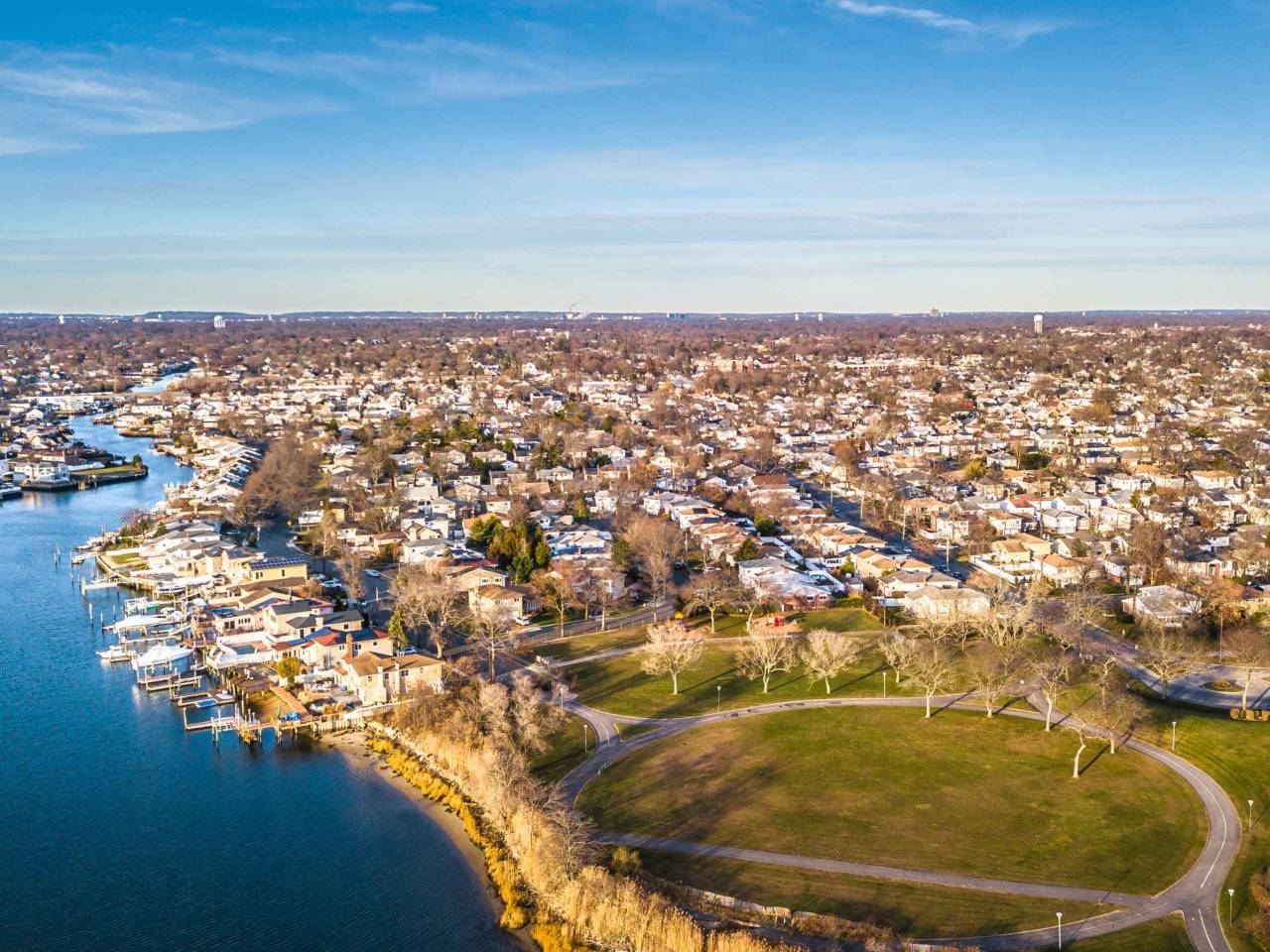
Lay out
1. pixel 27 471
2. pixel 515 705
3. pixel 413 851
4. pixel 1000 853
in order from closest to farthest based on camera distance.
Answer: pixel 1000 853
pixel 413 851
pixel 515 705
pixel 27 471

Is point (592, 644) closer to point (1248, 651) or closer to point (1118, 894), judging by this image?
point (1118, 894)

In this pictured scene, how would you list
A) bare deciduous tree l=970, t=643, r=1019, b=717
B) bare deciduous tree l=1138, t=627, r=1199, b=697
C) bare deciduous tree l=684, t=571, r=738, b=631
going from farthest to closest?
bare deciduous tree l=684, t=571, r=738, b=631 → bare deciduous tree l=1138, t=627, r=1199, b=697 → bare deciduous tree l=970, t=643, r=1019, b=717

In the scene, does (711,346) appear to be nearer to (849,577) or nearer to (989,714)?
(849,577)

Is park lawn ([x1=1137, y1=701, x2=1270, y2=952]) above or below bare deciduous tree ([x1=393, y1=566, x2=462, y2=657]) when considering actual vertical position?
below

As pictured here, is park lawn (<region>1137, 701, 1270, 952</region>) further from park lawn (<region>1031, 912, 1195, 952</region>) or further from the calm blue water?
the calm blue water

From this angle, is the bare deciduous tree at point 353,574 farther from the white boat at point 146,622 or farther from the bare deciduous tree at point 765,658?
the bare deciduous tree at point 765,658

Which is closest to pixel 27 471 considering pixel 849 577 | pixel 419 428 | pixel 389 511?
pixel 419 428

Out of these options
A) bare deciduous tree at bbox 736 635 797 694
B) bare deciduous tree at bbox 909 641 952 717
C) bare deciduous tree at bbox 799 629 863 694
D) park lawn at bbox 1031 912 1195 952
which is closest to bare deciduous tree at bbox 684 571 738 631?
bare deciduous tree at bbox 736 635 797 694

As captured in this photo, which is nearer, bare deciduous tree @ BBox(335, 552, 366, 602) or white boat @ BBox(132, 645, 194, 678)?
white boat @ BBox(132, 645, 194, 678)
